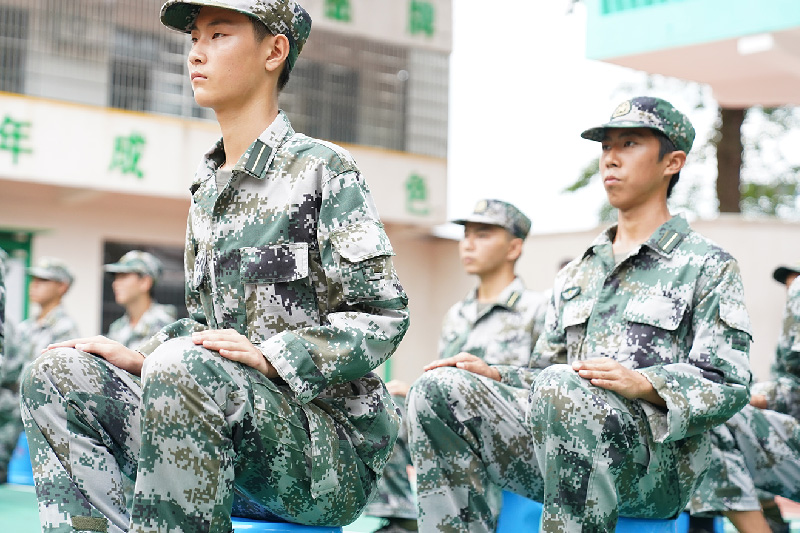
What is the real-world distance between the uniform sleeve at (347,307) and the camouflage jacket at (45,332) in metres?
6.77

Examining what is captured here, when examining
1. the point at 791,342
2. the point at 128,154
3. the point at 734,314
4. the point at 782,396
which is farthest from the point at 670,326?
the point at 128,154

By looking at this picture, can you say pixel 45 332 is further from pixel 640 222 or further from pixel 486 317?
pixel 640 222

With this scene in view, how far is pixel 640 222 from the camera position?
3639 millimetres

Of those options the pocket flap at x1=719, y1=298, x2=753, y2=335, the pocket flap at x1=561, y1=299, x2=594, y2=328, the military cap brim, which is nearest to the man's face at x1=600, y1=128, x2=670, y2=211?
the pocket flap at x1=561, y1=299, x2=594, y2=328

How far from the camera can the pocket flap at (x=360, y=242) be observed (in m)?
A: 2.40

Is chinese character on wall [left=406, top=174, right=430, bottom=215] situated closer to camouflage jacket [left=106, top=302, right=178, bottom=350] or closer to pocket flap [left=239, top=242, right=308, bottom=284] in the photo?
camouflage jacket [left=106, top=302, right=178, bottom=350]

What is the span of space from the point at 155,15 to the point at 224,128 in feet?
39.1

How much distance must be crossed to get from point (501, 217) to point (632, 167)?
2232 millimetres

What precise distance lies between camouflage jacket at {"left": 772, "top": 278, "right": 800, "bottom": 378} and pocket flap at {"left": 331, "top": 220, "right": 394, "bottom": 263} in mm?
3023

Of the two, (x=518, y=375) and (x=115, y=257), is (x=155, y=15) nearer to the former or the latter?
(x=115, y=257)

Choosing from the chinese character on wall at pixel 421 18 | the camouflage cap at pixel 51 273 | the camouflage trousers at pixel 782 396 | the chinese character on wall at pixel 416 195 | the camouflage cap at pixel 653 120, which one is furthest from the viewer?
the chinese character on wall at pixel 421 18

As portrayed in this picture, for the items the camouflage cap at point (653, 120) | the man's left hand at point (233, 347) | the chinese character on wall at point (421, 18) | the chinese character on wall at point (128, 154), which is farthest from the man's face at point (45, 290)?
the chinese character on wall at point (421, 18)

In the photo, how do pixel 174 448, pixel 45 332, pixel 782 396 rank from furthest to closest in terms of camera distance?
1. pixel 45 332
2. pixel 782 396
3. pixel 174 448

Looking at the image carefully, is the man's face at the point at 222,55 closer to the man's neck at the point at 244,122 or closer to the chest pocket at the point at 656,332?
the man's neck at the point at 244,122
